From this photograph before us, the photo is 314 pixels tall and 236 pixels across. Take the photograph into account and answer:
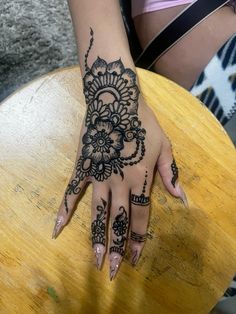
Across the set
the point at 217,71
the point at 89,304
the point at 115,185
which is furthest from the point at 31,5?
the point at 89,304

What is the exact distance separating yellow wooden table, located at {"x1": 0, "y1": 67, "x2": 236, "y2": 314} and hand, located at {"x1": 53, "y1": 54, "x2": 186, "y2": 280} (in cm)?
2

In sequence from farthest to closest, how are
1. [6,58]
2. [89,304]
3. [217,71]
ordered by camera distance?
[6,58] < [217,71] < [89,304]

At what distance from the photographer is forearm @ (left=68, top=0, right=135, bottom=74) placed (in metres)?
0.72

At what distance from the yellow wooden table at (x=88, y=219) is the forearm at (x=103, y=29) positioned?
0.21ft

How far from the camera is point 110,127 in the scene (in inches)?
28.5

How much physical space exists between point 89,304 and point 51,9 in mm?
919

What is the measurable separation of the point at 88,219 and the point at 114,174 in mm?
90

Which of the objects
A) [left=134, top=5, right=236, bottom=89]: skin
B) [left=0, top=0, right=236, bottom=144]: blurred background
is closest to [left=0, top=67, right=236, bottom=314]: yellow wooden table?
[left=134, top=5, right=236, bottom=89]: skin

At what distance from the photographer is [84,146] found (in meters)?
0.73

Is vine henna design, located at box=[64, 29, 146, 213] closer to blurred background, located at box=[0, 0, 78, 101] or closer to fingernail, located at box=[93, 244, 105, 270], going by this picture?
fingernail, located at box=[93, 244, 105, 270]

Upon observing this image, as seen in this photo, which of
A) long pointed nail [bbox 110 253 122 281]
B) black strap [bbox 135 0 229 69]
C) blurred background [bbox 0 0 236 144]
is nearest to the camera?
long pointed nail [bbox 110 253 122 281]

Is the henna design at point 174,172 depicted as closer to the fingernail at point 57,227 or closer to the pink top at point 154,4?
the fingernail at point 57,227

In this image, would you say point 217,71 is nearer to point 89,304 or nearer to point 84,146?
point 84,146

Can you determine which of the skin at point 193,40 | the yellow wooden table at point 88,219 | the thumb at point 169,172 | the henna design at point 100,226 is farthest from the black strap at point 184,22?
the henna design at point 100,226
